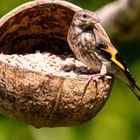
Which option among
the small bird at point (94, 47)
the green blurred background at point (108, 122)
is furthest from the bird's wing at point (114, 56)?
the green blurred background at point (108, 122)

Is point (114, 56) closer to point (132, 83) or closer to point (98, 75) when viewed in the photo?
point (132, 83)

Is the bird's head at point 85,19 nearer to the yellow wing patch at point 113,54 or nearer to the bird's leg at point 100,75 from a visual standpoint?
the yellow wing patch at point 113,54

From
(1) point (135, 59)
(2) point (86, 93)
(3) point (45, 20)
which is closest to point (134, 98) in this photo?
(1) point (135, 59)

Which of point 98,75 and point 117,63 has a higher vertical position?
point 98,75

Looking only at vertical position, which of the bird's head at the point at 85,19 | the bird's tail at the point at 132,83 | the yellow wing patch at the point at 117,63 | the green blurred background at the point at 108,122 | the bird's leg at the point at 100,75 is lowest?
the green blurred background at the point at 108,122

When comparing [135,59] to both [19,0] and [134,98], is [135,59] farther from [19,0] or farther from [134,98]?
[19,0]

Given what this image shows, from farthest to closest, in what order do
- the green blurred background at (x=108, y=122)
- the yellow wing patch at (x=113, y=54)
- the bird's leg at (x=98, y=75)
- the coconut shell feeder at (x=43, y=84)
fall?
1. the green blurred background at (x=108, y=122)
2. the yellow wing patch at (x=113, y=54)
3. the bird's leg at (x=98, y=75)
4. the coconut shell feeder at (x=43, y=84)

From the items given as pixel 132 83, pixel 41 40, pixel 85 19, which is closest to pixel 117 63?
pixel 132 83
